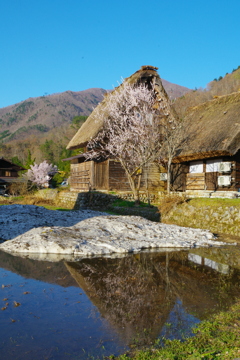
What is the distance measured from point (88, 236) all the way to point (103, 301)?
15.2 feet

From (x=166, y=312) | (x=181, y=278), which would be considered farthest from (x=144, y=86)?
(x=166, y=312)

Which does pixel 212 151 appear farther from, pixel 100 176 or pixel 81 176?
pixel 81 176

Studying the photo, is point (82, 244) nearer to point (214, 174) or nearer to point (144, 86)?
point (214, 174)

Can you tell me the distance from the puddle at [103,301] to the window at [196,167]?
39.2 feet

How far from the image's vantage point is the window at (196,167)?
19234 mm

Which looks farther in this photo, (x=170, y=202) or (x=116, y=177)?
(x=116, y=177)

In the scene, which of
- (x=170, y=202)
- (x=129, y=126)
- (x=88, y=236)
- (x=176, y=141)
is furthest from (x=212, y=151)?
(x=88, y=236)

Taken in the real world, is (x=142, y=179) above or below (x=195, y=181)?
above

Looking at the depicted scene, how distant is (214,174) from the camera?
18141mm

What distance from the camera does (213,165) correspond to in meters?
18.1

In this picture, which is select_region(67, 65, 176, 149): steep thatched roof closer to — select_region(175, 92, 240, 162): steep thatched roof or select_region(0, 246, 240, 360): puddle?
select_region(175, 92, 240, 162): steep thatched roof

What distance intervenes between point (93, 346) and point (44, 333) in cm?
69

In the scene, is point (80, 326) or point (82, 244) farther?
point (82, 244)

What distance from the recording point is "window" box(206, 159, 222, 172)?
696 inches
